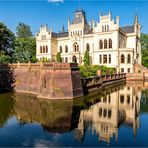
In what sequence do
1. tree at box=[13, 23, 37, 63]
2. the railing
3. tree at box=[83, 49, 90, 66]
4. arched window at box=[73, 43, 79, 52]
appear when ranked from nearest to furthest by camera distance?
the railing
tree at box=[83, 49, 90, 66]
arched window at box=[73, 43, 79, 52]
tree at box=[13, 23, 37, 63]

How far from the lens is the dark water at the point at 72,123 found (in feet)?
39.4

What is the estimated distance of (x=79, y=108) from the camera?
19.7 metres

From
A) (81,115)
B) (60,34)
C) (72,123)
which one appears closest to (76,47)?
(60,34)

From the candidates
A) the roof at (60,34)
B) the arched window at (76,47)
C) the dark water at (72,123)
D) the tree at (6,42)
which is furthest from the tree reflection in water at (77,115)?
the roof at (60,34)

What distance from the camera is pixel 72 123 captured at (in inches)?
608

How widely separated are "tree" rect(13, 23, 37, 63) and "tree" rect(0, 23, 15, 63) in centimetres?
311

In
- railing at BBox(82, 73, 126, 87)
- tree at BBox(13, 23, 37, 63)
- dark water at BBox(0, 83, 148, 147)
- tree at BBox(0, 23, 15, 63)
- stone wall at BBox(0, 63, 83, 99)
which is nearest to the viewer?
dark water at BBox(0, 83, 148, 147)

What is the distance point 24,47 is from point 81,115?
161 ft

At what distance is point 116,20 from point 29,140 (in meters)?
40.5

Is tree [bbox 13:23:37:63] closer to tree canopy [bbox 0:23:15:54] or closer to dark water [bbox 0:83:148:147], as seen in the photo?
tree canopy [bbox 0:23:15:54]

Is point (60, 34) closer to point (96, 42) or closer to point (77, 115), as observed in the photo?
point (96, 42)

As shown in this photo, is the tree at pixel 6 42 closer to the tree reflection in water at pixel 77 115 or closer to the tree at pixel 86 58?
the tree at pixel 86 58

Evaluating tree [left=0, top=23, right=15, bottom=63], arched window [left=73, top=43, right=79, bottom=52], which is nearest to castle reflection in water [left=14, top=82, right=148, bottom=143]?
tree [left=0, top=23, right=15, bottom=63]

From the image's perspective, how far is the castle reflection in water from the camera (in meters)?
14.2
